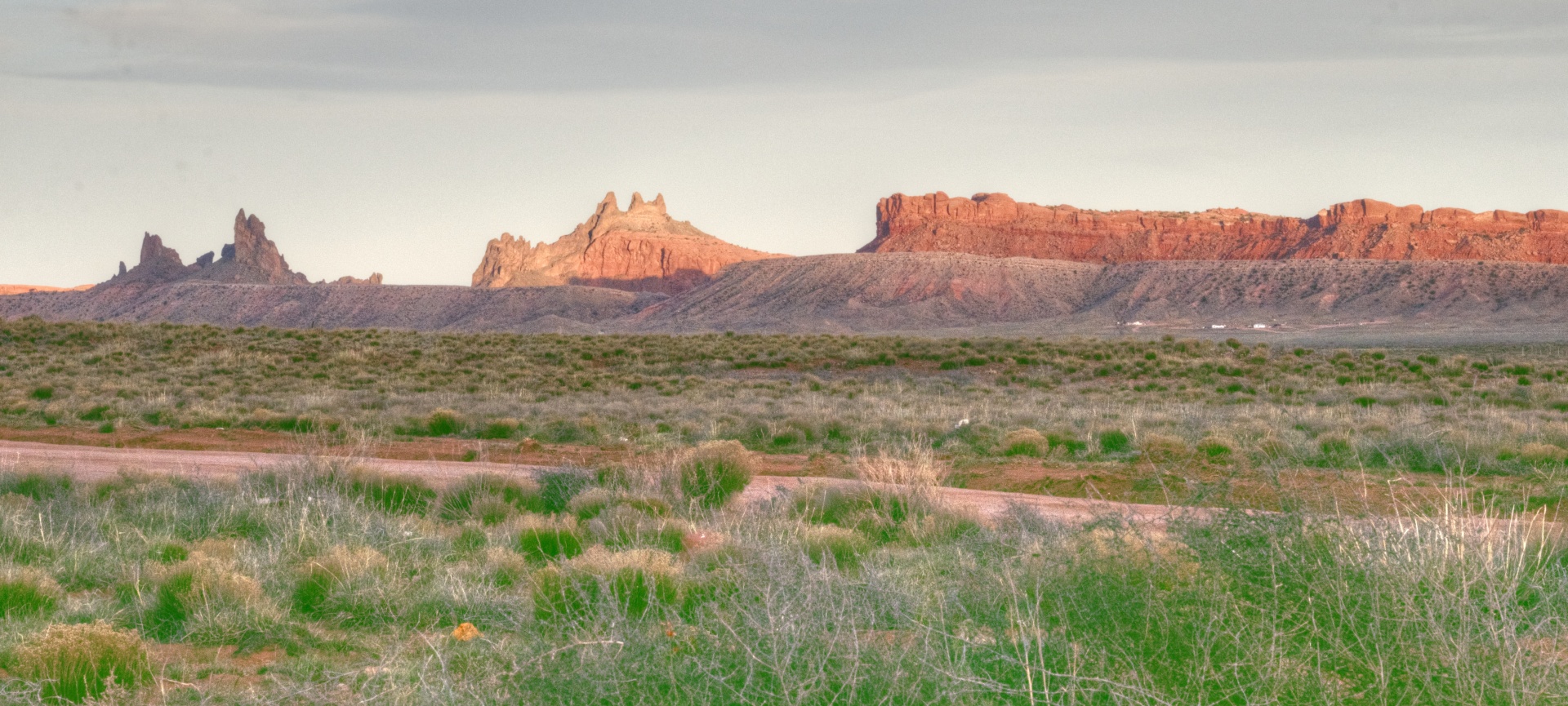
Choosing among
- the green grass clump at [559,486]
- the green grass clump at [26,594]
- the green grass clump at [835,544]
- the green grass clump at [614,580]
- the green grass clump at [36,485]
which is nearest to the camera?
the green grass clump at [614,580]

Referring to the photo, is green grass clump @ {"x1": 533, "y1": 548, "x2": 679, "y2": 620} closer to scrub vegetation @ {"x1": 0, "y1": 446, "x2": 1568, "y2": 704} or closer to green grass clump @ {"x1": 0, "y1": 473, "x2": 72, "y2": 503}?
scrub vegetation @ {"x1": 0, "y1": 446, "x2": 1568, "y2": 704}

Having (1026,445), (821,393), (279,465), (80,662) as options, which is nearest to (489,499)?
(279,465)

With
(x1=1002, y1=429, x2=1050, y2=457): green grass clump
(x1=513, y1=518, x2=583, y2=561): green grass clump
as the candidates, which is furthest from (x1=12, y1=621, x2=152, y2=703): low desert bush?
(x1=1002, y1=429, x2=1050, y2=457): green grass clump

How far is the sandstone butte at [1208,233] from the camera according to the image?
136875 mm

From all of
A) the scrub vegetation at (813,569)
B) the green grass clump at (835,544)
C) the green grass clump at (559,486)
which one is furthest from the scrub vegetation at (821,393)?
the green grass clump at (559,486)

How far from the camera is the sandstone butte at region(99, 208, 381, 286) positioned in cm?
15675

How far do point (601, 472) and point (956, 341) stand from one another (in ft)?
125

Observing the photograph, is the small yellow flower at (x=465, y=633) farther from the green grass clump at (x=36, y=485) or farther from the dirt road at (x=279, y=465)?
the green grass clump at (x=36, y=485)

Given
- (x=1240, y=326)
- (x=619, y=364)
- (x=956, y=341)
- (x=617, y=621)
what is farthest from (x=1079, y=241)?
(x=617, y=621)

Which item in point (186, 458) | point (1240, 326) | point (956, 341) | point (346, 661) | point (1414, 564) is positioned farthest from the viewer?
point (1240, 326)

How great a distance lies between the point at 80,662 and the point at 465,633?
1.93 meters

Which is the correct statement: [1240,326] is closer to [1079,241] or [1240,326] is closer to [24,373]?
[1079,241]

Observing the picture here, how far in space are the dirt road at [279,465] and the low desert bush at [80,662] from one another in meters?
7.00

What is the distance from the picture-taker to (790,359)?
1720 inches
